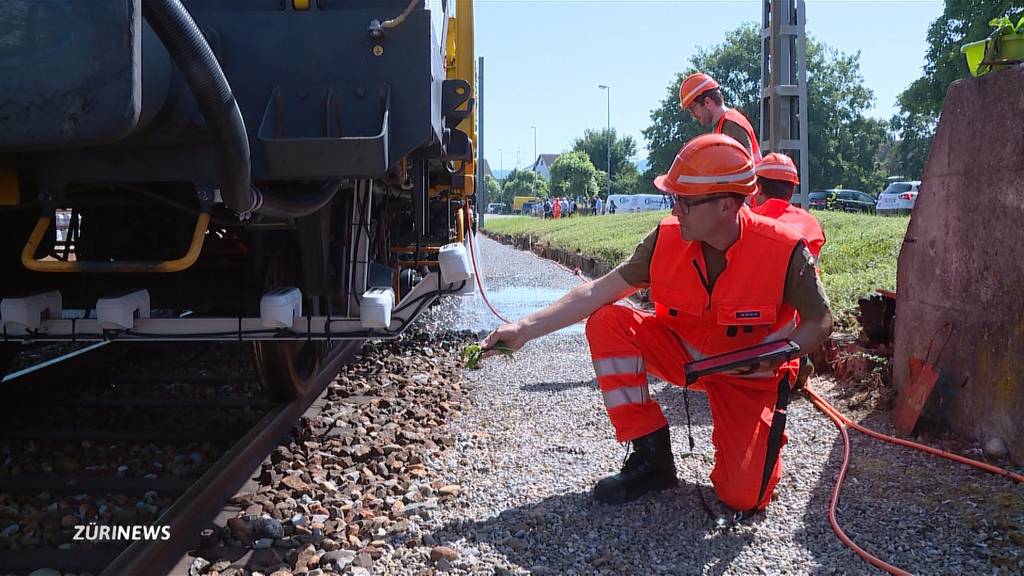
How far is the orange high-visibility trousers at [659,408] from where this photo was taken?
3217mm

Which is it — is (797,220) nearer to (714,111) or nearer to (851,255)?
(714,111)

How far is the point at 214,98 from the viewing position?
103 inches

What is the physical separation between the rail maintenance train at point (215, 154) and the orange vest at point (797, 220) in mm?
1666

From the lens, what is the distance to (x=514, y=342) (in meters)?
3.24

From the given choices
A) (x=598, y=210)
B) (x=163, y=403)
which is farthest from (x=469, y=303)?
(x=598, y=210)

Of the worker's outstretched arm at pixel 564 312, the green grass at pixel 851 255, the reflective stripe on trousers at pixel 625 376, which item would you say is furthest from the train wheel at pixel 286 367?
the green grass at pixel 851 255

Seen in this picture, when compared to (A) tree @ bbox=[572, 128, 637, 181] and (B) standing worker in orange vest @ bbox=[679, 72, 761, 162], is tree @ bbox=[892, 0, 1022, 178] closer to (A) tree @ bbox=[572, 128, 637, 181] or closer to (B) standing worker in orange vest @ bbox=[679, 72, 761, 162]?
(B) standing worker in orange vest @ bbox=[679, 72, 761, 162]

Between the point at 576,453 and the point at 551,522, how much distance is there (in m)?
0.83

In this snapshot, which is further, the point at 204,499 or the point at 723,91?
the point at 723,91

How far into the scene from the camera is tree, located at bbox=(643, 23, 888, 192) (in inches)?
2495

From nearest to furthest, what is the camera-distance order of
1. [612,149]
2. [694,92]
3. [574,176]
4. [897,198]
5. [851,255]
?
[694,92] < [851,255] < [897,198] < [574,176] < [612,149]

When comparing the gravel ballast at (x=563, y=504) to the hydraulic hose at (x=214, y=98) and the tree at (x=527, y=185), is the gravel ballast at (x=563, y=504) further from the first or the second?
the tree at (x=527, y=185)

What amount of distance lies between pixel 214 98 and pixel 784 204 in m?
3.18

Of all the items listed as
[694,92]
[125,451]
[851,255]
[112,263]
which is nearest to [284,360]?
[125,451]
